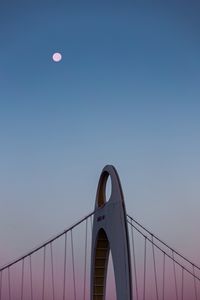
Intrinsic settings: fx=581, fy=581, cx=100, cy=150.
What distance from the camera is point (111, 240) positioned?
3019 centimetres

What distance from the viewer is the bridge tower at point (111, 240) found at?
27.5 metres

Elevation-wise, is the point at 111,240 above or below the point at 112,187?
below

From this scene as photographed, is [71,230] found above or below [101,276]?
above

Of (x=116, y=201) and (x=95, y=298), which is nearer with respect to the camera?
(x=116, y=201)

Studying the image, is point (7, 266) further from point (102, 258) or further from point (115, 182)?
point (115, 182)

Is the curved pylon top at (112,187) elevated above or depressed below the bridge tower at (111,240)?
above

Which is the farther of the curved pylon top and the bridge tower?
the curved pylon top

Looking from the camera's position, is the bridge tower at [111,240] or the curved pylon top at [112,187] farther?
the curved pylon top at [112,187]

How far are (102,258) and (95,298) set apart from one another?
258 centimetres

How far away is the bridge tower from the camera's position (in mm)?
27547

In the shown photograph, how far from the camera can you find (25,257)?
39.7 metres

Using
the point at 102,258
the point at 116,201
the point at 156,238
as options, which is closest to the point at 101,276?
the point at 102,258

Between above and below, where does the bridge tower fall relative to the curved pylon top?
below

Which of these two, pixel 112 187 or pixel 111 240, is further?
pixel 112 187
